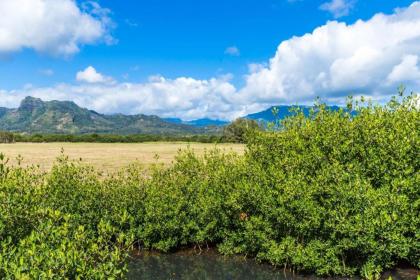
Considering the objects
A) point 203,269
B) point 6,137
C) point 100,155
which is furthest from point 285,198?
point 6,137

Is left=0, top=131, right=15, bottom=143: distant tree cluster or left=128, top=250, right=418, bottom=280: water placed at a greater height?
left=0, top=131, right=15, bottom=143: distant tree cluster

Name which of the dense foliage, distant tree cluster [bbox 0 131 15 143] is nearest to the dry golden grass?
the dense foliage

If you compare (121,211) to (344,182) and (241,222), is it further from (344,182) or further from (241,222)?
(344,182)

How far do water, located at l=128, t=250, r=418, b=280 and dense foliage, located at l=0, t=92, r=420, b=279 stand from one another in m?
0.66

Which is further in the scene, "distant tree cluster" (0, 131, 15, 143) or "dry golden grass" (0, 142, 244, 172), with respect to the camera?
"distant tree cluster" (0, 131, 15, 143)

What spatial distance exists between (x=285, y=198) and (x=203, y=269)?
6.52 meters

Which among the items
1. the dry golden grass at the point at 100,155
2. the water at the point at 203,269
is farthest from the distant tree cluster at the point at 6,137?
the water at the point at 203,269

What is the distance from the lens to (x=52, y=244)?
11312 mm

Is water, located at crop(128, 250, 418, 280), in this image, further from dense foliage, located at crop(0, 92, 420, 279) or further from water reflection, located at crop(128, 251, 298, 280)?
dense foliage, located at crop(0, 92, 420, 279)

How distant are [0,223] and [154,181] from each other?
43.0 ft

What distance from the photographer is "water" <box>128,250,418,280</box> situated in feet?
66.1

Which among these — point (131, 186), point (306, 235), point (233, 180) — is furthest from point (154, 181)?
point (306, 235)

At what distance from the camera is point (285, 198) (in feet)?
65.0

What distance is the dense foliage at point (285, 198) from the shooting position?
17672 mm
